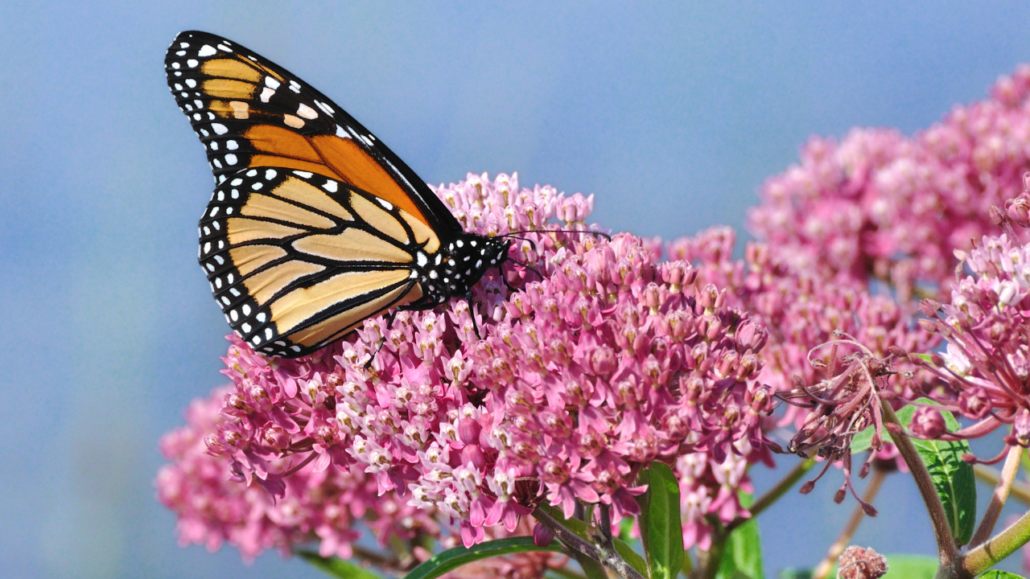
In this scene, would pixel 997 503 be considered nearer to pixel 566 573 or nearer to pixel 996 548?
pixel 996 548

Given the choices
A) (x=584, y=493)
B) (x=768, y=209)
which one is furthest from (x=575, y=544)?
(x=768, y=209)

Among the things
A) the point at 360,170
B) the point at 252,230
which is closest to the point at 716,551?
the point at 360,170

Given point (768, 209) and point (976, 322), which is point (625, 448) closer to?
point (976, 322)

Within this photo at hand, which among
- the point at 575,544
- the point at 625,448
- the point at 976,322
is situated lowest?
the point at 575,544

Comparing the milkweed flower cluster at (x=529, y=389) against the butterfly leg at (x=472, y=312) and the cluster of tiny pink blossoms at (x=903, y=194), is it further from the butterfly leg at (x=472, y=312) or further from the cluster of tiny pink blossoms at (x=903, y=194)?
the cluster of tiny pink blossoms at (x=903, y=194)

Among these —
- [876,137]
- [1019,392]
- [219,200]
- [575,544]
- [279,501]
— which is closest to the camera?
[1019,392]

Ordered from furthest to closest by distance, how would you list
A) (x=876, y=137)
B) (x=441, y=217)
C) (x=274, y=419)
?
(x=876, y=137) < (x=441, y=217) < (x=274, y=419)
